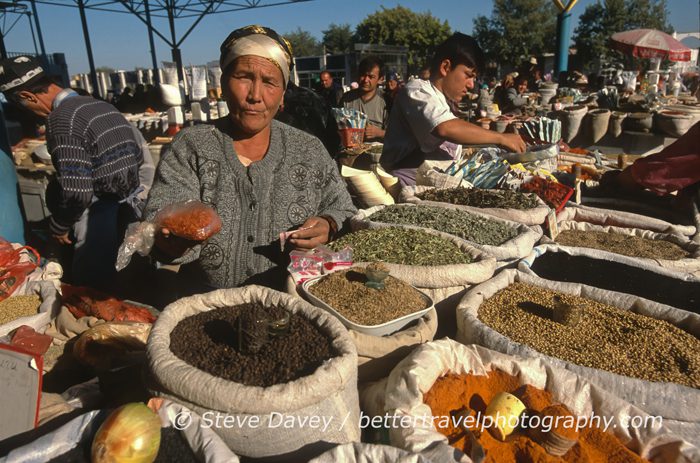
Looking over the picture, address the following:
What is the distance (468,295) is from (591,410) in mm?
555

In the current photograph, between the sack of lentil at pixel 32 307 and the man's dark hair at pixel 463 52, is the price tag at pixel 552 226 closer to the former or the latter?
the man's dark hair at pixel 463 52

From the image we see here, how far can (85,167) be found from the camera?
95.2 inches

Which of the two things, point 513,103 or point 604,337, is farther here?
point 513,103

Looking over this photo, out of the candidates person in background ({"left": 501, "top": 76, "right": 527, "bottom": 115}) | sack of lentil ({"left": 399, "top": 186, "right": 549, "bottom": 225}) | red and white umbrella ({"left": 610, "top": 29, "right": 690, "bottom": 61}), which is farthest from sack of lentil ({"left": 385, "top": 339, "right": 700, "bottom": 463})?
red and white umbrella ({"left": 610, "top": 29, "right": 690, "bottom": 61})

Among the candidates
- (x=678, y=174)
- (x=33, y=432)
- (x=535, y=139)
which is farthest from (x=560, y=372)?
(x=535, y=139)

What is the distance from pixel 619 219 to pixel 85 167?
9.99ft

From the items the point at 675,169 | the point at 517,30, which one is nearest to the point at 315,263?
the point at 675,169

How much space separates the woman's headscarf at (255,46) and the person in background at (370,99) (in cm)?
371

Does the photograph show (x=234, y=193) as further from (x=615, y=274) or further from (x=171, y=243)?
(x=615, y=274)

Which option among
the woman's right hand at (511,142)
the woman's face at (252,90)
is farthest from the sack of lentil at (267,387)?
the woman's right hand at (511,142)

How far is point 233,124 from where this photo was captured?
1677 millimetres

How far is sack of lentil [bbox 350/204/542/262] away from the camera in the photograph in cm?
210

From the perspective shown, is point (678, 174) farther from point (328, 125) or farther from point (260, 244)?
point (328, 125)

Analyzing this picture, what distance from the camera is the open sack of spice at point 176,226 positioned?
135 cm
